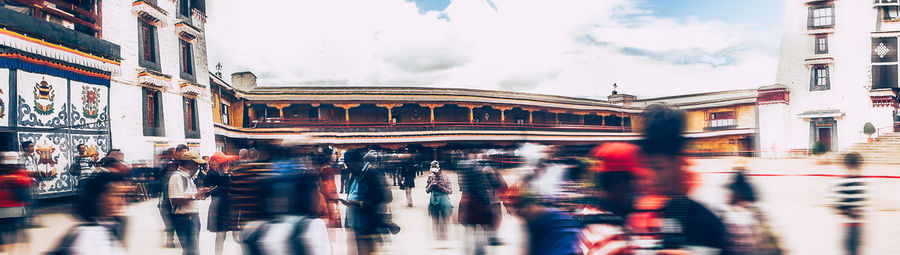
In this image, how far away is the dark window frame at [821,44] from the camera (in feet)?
100

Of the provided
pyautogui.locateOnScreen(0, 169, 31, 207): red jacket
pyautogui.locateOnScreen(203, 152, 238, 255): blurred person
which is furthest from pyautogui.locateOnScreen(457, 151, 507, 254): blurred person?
pyautogui.locateOnScreen(0, 169, 31, 207): red jacket

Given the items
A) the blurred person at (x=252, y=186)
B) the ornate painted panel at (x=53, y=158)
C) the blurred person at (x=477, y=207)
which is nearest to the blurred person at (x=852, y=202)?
the blurred person at (x=477, y=207)

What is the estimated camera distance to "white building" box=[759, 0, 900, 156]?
2833 centimetres

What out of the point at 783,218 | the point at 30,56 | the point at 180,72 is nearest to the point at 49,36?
the point at 30,56

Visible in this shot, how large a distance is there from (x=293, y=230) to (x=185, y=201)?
129 inches

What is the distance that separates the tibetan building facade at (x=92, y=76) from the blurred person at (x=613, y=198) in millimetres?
9747

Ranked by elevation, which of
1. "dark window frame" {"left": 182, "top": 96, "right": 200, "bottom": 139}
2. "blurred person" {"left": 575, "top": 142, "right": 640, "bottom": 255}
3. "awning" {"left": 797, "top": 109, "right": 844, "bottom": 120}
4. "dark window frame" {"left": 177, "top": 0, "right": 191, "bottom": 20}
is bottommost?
"blurred person" {"left": 575, "top": 142, "right": 640, "bottom": 255}

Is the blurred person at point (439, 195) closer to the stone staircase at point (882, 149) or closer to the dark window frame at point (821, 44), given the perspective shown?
the stone staircase at point (882, 149)

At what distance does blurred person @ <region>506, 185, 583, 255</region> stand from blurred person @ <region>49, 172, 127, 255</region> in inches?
94.4

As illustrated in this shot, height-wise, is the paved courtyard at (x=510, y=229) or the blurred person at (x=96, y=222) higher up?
the blurred person at (x=96, y=222)

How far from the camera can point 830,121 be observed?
30.0 meters

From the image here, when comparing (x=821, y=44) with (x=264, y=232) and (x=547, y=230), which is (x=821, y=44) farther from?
(x=264, y=232)

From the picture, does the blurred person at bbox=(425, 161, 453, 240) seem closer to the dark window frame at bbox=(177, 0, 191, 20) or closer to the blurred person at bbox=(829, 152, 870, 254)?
the blurred person at bbox=(829, 152, 870, 254)

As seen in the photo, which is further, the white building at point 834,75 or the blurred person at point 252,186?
the white building at point 834,75
